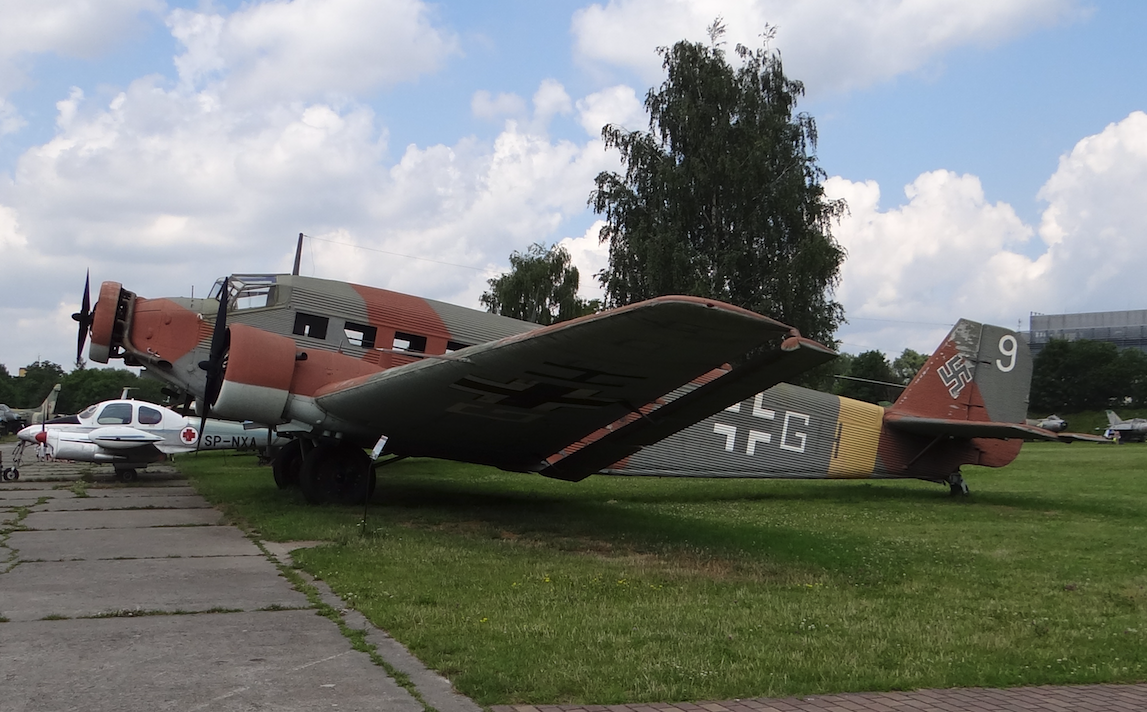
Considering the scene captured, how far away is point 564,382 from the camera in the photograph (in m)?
9.32

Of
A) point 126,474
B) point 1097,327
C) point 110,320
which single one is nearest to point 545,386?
point 110,320

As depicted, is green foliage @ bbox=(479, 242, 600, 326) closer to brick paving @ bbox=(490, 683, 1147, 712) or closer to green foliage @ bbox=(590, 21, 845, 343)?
green foliage @ bbox=(590, 21, 845, 343)

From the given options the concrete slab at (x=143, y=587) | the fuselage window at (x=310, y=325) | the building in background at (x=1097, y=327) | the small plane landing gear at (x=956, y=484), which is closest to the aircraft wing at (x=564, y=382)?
the fuselage window at (x=310, y=325)

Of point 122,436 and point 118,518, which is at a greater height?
point 122,436

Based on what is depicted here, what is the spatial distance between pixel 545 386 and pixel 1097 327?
520 feet

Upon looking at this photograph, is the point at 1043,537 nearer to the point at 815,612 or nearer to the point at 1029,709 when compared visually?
the point at 815,612

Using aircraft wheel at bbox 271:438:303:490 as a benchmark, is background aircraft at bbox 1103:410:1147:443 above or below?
above

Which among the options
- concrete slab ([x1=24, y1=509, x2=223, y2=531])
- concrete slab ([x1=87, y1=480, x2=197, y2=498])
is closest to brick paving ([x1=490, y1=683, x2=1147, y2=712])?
→ concrete slab ([x1=24, y1=509, x2=223, y2=531])

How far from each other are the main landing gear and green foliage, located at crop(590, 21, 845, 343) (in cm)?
1730

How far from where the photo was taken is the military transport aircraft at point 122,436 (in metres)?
18.9

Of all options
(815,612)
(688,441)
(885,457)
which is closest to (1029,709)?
(815,612)

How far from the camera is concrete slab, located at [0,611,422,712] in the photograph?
4.07 metres

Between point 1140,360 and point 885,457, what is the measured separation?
83.0 meters

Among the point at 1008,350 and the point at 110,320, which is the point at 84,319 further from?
the point at 1008,350
